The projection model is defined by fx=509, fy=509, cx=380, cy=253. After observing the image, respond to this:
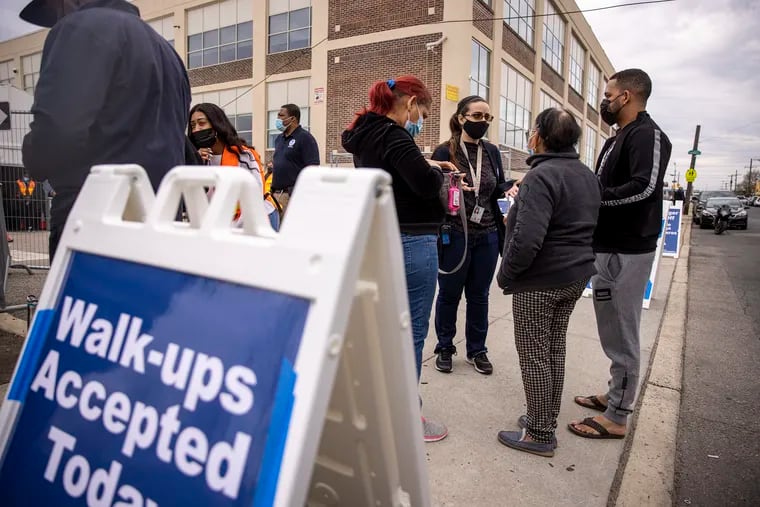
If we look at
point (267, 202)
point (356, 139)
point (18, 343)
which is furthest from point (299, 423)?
point (18, 343)

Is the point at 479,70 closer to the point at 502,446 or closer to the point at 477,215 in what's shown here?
the point at 477,215

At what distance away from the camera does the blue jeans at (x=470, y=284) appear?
335 cm

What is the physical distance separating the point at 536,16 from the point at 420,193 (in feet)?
70.2

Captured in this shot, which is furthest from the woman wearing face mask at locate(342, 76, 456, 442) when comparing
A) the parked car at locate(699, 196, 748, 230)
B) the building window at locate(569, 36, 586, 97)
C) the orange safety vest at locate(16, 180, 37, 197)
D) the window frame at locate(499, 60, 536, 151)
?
the building window at locate(569, 36, 586, 97)

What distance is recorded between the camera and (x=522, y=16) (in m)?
19.7

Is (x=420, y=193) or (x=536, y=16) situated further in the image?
(x=536, y=16)

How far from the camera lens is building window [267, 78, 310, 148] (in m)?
19.2

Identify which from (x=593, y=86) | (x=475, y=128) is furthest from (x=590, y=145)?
(x=475, y=128)

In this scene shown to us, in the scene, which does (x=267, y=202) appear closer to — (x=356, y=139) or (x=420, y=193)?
(x=356, y=139)

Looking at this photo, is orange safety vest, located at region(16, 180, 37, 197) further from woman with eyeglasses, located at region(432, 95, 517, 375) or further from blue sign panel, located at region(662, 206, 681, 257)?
blue sign panel, located at region(662, 206, 681, 257)

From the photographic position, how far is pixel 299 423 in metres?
0.90

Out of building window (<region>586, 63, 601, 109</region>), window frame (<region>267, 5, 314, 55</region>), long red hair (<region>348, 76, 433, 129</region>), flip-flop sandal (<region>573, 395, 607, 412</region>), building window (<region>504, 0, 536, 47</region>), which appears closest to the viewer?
long red hair (<region>348, 76, 433, 129</region>)

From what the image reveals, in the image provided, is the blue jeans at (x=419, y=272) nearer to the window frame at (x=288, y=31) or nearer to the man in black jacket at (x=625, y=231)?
the man in black jacket at (x=625, y=231)

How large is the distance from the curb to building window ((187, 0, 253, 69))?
1974cm
